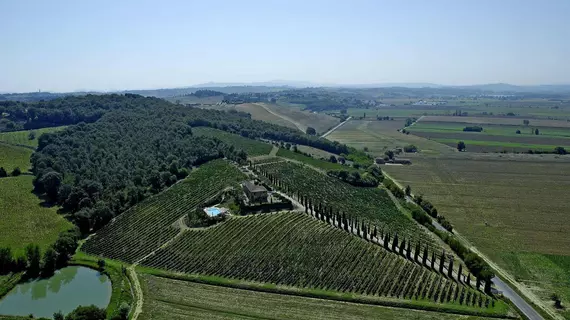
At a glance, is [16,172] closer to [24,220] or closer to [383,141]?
[24,220]

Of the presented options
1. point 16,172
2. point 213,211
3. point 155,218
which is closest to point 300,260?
point 213,211

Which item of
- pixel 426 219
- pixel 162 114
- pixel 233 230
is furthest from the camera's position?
pixel 162 114

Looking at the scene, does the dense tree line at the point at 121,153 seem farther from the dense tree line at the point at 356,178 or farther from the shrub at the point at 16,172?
the dense tree line at the point at 356,178

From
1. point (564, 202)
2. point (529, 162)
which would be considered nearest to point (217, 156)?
point (564, 202)

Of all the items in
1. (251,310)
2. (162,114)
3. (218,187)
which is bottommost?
(251,310)

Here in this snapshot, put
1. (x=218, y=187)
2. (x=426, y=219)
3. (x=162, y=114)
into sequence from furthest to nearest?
1. (x=162, y=114)
2. (x=218, y=187)
3. (x=426, y=219)

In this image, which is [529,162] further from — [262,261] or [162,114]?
[162,114]

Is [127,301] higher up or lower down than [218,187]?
lower down
